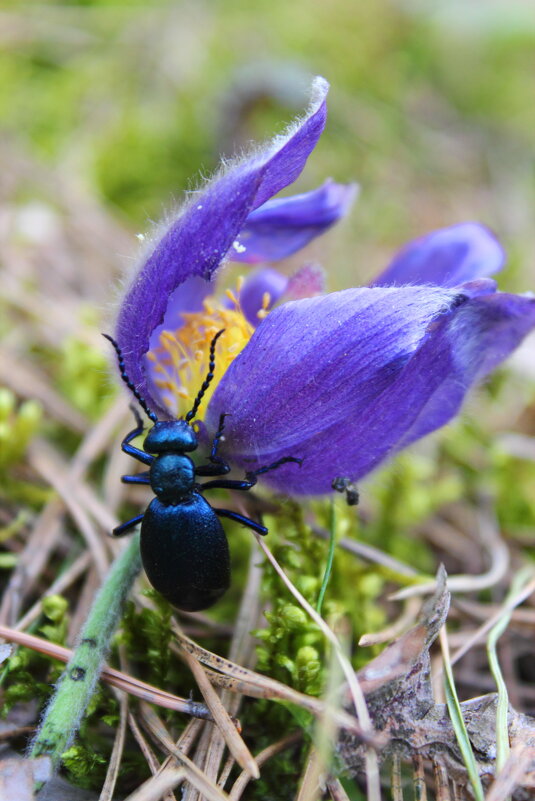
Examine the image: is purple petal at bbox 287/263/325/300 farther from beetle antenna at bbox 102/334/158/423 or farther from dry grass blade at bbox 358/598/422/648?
dry grass blade at bbox 358/598/422/648

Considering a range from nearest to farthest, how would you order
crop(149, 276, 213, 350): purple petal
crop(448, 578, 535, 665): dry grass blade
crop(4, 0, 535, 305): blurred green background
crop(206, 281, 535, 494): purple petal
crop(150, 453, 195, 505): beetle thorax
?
crop(206, 281, 535, 494): purple petal < crop(150, 453, 195, 505): beetle thorax < crop(448, 578, 535, 665): dry grass blade < crop(149, 276, 213, 350): purple petal < crop(4, 0, 535, 305): blurred green background

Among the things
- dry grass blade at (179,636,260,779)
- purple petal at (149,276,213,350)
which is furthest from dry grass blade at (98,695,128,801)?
purple petal at (149,276,213,350)

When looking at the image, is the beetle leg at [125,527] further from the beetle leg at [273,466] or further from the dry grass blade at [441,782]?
the dry grass blade at [441,782]

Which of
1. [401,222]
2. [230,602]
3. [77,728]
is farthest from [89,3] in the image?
[77,728]

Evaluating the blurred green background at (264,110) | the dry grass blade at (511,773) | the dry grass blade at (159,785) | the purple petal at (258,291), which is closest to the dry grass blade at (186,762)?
the dry grass blade at (159,785)

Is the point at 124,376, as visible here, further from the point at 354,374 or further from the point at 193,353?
the point at 354,374

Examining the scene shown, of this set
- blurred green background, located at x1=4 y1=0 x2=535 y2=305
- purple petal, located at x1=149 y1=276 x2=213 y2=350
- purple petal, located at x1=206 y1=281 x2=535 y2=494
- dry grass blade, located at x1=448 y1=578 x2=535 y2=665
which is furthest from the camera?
blurred green background, located at x1=4 y1=0 x2=535 y2=305
